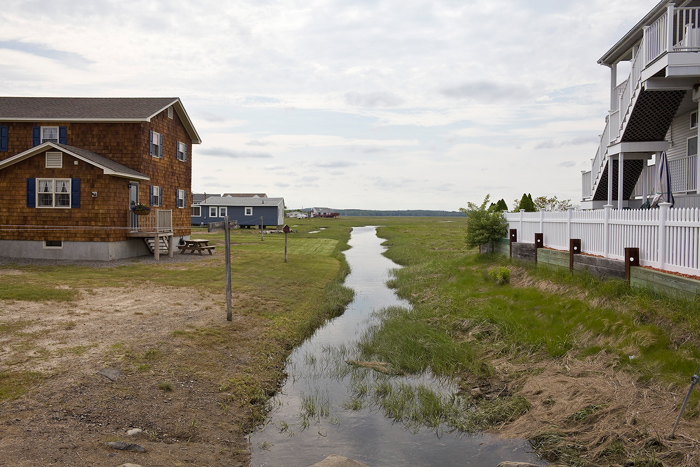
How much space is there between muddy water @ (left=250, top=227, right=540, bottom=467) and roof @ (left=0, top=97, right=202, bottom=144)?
20.1 meters

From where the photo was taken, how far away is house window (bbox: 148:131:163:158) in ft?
89.1

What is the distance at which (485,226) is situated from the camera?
2142 centimetres

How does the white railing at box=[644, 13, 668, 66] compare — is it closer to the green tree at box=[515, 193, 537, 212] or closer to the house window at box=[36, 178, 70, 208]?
the green tree at box=[515, 193, 537, 212]

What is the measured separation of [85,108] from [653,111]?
26706mm

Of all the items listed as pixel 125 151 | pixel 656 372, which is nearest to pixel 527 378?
Answer: pixel 656 372

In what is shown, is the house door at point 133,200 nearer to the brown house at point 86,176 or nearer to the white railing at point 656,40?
the brown house at point 86,176

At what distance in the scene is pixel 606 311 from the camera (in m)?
9.72

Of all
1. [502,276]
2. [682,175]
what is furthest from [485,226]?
[682,175]

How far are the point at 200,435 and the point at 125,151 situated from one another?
74.3 feet

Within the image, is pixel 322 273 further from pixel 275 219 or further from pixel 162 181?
pixel 275 219

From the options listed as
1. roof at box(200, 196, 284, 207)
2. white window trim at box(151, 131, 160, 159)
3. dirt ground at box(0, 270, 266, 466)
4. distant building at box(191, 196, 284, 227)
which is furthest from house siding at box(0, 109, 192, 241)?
roof at box(200, 196, 284, 207)

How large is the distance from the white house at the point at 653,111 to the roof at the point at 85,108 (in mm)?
21643

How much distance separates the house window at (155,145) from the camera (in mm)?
27150

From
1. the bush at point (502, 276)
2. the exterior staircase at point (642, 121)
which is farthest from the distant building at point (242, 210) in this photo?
the bush at point (502, 276)
